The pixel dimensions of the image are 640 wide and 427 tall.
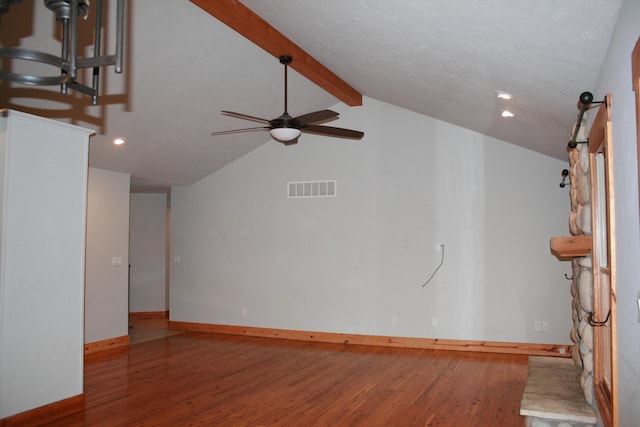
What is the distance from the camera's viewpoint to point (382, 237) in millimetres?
6875

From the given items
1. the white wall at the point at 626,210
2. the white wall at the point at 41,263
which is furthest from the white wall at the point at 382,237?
the white wall at the point at 626,210

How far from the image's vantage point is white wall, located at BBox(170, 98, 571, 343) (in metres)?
6.17

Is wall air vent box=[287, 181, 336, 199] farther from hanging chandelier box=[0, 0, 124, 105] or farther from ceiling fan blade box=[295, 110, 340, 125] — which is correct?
hanging chandelier box=[0, 0, 124, 105]

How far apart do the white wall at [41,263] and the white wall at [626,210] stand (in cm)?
396

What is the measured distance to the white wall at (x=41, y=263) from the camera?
3.75 m

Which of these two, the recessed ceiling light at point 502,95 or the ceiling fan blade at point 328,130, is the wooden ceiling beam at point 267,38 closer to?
the ceiling fan blade at point 328,130

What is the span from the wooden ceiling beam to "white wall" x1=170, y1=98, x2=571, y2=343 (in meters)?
1.42

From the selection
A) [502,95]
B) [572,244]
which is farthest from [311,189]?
[572,244]

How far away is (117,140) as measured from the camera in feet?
19.1

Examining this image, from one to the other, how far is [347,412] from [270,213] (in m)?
4.06

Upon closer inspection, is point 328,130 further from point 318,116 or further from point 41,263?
point 41,263

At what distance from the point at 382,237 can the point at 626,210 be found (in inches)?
195

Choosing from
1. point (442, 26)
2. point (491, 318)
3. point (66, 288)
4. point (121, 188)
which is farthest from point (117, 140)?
point (491, 318)

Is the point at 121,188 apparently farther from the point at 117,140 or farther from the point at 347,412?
the point at 347,412
